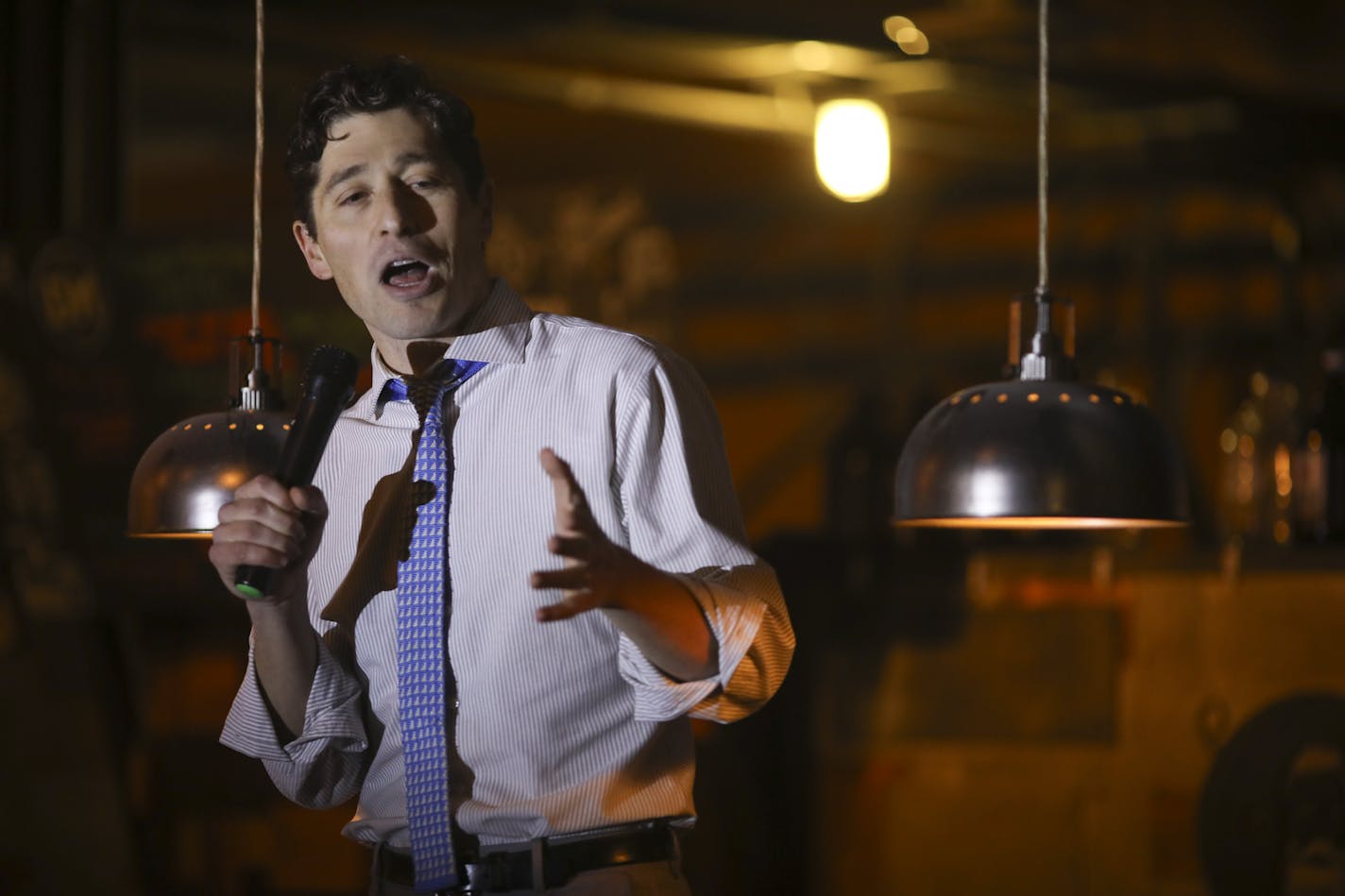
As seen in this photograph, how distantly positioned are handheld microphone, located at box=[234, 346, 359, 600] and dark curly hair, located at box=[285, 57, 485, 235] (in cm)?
23

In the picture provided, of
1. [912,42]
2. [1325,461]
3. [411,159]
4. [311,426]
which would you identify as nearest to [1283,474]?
[1325,461]

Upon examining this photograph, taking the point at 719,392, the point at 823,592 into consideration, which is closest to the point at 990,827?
the point at 823,592

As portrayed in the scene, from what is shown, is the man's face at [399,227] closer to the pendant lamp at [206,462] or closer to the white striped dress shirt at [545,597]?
the white striped dress shirt at [545,597]

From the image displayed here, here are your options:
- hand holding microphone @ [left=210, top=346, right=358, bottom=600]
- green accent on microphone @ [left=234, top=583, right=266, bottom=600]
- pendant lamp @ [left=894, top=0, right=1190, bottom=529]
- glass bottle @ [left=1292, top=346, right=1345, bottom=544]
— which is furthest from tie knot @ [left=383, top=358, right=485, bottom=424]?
glass bottle @ [left=1292, top=346, right=1345, bottom=544]

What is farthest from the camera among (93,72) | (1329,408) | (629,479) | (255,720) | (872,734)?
(93,72)

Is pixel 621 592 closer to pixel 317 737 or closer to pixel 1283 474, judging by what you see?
pixel 317 737

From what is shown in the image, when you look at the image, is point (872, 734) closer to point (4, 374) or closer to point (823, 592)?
→ point (823, 592)

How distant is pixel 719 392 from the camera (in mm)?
6289

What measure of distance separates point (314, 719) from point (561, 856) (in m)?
0.31

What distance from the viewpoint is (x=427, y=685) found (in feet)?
5.12

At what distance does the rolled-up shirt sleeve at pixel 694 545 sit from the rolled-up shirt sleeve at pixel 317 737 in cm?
34

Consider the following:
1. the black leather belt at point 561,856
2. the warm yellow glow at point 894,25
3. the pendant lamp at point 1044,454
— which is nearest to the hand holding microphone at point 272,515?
the black leather belt at point 561,856

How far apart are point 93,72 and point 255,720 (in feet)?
11.0

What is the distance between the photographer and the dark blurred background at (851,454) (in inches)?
139
